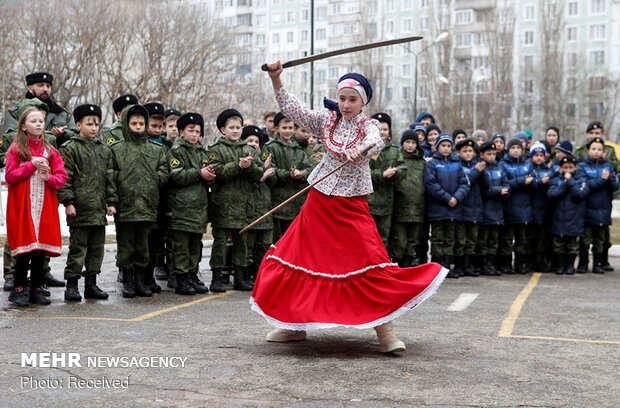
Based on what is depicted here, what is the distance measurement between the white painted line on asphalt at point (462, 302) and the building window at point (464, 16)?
65.0 meters

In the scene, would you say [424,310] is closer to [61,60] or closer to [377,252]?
[377,252]

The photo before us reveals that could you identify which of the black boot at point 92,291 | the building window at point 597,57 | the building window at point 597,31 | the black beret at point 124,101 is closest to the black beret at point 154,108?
the black beret at point 124,101

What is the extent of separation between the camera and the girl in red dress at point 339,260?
6352 mm

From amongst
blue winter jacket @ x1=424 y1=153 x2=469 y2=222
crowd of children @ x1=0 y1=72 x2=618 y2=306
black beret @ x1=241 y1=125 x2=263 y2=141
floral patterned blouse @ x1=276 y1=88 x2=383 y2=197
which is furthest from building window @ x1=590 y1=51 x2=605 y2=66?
floral patterned blouse @ x1=276 y1=88 x2=383 y2=197

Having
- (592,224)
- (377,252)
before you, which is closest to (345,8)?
(592,224)

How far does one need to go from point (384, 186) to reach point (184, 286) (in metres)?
3.52

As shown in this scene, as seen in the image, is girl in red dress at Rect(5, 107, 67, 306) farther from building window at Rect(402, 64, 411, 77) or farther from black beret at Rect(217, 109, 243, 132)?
building window at Rect(402, 64, 411, 77)

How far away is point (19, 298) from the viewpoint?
8.49 metres

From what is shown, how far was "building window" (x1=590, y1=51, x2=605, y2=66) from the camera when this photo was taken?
2625 inches

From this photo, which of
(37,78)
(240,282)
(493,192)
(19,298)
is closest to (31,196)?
(19,298)

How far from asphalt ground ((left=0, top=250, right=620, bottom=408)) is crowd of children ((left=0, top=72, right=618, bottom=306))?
74cm

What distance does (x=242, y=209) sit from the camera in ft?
32.6

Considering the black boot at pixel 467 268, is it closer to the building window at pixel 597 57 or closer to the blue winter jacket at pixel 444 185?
the blue winter jacket at pixel 444 185

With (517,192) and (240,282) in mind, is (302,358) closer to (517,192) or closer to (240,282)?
(240,282)
